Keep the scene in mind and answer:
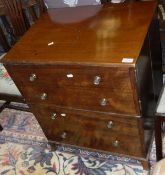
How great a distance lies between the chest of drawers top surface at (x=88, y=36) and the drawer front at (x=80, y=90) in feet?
0.19

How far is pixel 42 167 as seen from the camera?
1.69 meters

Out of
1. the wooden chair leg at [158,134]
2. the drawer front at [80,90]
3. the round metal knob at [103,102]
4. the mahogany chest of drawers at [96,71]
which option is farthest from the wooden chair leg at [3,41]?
the wooden chair leg at [158,134]

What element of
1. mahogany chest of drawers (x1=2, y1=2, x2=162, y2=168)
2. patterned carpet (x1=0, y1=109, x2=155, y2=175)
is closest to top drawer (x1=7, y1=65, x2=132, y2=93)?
mahogany chest of drawers (x1=2, y1=2, x2=162, y2=168)

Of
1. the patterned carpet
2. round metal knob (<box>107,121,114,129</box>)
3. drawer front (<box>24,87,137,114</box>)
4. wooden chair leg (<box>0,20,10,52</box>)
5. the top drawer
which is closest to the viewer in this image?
the top drawer

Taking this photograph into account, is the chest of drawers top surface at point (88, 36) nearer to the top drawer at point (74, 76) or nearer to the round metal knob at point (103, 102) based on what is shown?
the top drawer at point (74, 76)

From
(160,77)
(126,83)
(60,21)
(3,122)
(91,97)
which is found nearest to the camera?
(126,83)

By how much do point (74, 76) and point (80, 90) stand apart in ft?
0.29

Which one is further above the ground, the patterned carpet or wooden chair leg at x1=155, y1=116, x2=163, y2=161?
wooden chair leg at x1=155, y1=116, x2=163, y2=161

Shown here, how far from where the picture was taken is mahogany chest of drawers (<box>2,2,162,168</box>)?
3.46 feet

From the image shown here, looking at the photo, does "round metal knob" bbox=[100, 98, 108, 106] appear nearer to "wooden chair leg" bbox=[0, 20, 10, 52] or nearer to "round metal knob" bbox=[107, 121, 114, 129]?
"round metal knob" bbox=[107, 121, 114, 129]

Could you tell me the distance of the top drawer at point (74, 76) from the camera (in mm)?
1038

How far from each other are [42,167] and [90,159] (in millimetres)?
315

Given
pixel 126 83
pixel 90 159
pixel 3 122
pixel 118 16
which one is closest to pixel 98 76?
pixel 126 83

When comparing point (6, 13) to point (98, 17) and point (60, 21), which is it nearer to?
point (60, 21)
